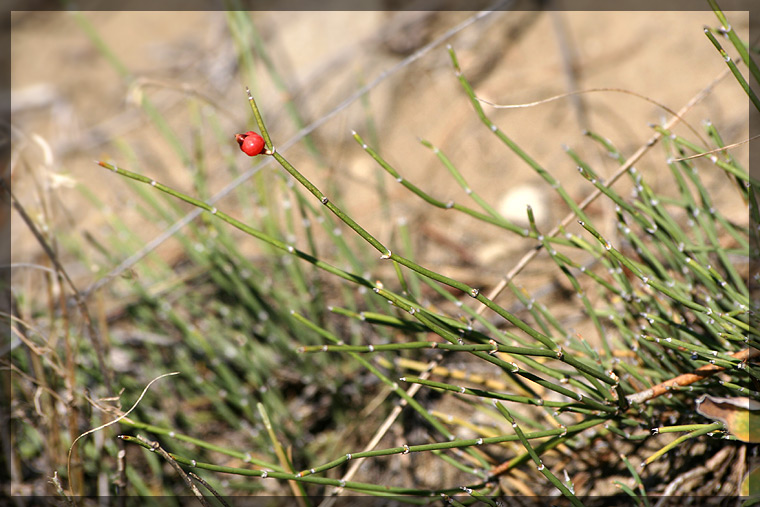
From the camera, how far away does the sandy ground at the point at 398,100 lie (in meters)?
1.42

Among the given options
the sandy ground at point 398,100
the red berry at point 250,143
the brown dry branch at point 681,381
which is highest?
the sandy ground at point 398,100

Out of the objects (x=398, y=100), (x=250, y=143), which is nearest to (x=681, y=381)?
(x=250, y=143)

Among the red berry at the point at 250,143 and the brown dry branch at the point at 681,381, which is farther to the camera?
the brown dry branch at the point at 681,381

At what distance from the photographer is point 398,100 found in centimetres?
180

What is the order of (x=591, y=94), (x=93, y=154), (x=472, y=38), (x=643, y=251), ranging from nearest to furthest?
(x=643, y=251) → (x=591, y=94) → (x=472, y=38) → (x=93, y=154)

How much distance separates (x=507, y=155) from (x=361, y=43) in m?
0.60

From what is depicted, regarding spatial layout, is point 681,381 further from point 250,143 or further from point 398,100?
point 398,100

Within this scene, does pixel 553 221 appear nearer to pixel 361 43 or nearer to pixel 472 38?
pixel 472 38

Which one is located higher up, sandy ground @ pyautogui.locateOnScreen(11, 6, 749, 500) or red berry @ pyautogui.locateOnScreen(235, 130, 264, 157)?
sandy ground @ pyautogui.locateOnScreen(11, 6, 749, 500)

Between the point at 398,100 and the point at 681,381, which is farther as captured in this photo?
the point at 398,100

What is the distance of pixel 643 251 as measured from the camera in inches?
33.1

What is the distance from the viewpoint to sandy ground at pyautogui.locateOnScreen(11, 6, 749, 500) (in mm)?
1416

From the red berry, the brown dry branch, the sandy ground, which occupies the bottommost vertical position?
the brown dry branch

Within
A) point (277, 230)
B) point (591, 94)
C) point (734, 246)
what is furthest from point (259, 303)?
point (591, 94)
